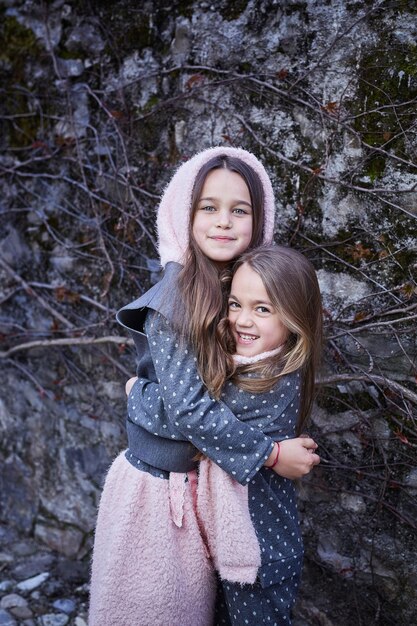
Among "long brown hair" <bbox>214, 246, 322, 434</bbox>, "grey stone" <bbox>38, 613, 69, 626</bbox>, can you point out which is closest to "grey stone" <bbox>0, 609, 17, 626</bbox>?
"grey stone" <bbox>38, 613, 69, 626</bbox>

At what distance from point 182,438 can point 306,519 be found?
940 mm

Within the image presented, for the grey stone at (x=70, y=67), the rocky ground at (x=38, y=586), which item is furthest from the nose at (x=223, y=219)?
the rocky ground at (x=38, y=586)

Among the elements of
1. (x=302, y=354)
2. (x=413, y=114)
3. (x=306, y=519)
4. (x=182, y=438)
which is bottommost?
(x=306, y=519)

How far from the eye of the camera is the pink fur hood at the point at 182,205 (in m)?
1.93

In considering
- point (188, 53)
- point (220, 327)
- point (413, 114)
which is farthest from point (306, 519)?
point (188, 53)

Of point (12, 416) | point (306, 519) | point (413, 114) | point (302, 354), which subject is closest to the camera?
point (302, 354)

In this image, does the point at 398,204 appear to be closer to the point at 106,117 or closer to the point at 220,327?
the point at 220,327

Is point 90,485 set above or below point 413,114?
below

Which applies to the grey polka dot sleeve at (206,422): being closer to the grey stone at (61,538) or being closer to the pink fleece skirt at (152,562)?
the pink fleece skirt at (152,562)

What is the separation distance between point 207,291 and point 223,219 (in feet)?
0.74

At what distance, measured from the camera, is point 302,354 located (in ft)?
5.87

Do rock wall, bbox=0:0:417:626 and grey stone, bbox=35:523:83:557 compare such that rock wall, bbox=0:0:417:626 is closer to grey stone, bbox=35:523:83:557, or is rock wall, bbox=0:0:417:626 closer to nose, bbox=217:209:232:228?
grey stone, bbox=35:523:83:557

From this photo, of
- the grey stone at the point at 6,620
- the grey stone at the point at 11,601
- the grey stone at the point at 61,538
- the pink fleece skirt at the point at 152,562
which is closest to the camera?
the pink fleece skirt at the point at 152,562

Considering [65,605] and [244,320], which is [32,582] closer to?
[65,605]
